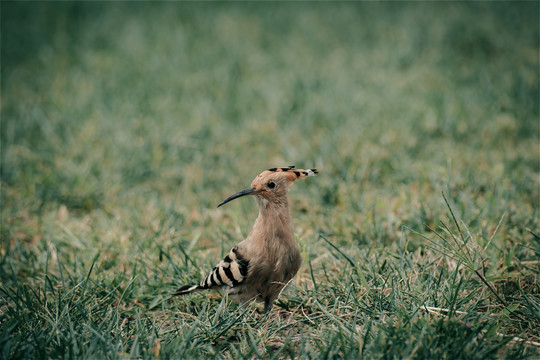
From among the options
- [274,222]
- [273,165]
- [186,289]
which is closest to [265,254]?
[274,222]

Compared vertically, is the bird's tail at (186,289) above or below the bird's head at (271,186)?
below

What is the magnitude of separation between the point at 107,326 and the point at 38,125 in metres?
3.48

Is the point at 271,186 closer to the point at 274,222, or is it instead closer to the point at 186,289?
the point at 274,222

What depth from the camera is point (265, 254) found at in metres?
2.54

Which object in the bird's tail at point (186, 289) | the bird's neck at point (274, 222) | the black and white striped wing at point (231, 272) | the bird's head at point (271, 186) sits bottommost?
the bird's tail at point (186, 289)

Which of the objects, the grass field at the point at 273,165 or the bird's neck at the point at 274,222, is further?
the bird's neck at the point at 274,222

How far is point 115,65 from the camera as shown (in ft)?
22.3

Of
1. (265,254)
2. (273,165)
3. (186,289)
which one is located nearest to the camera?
(265,254)

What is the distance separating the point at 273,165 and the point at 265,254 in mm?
2215

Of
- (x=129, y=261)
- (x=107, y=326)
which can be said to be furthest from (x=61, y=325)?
(x=129, y=261)

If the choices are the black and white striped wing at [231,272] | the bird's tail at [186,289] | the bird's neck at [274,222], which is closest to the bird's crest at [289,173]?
the bird's neck at [274,222]

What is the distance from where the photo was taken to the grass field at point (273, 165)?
2.42 meters

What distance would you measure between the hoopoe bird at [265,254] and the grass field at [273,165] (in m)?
0.14

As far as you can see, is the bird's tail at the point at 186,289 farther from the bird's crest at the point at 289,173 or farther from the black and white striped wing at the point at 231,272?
the bird's crest at the point at 289,173
